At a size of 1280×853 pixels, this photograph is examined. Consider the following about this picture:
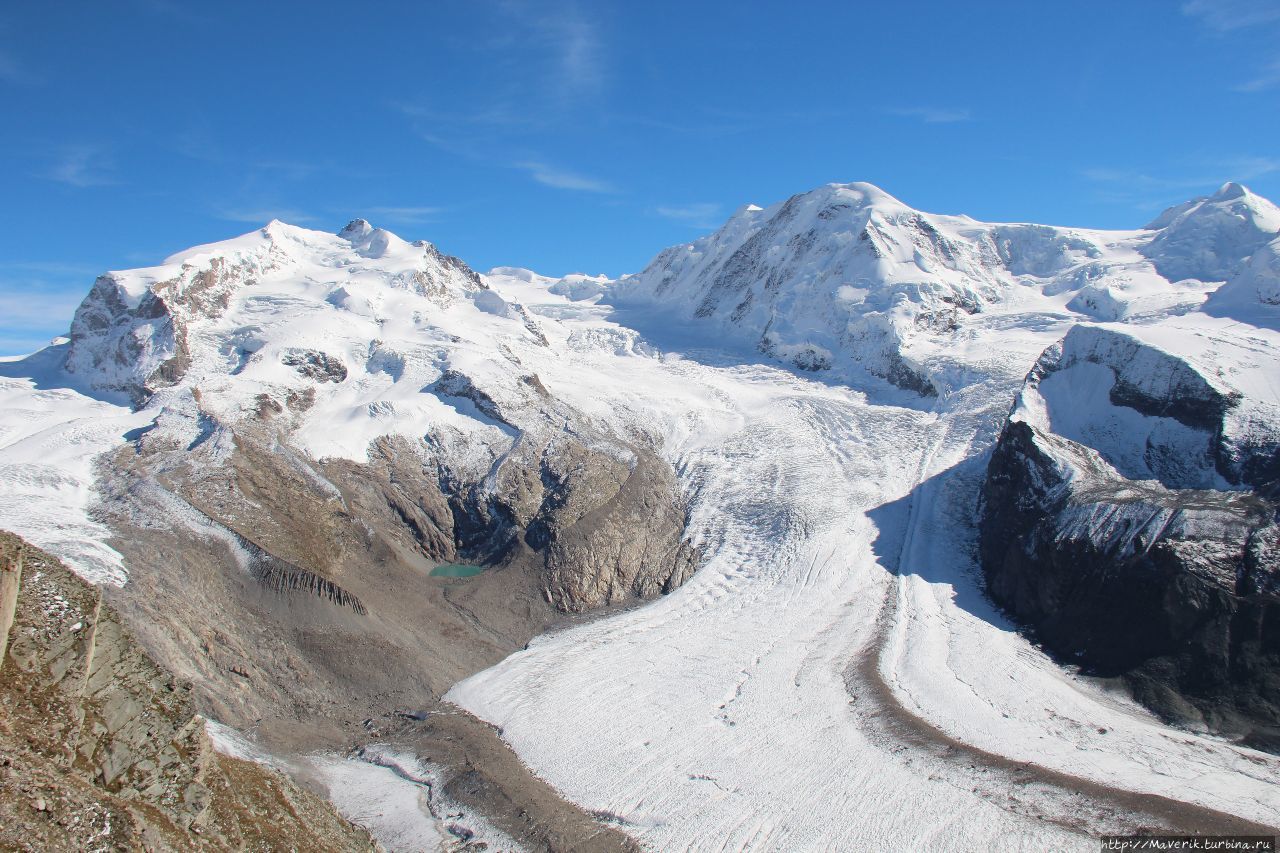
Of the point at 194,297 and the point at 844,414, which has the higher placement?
the point at 194,297

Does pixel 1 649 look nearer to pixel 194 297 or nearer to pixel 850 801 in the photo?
pixel 850 801

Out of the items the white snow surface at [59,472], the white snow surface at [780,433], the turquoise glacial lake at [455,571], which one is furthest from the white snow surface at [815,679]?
the white snow surface at [59,472]

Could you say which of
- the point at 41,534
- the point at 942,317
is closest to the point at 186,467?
the point at 41,534

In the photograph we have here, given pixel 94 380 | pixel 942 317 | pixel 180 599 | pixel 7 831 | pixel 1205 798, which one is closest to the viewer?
pixel 7 831

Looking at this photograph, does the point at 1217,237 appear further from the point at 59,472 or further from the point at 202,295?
the point at 59,472

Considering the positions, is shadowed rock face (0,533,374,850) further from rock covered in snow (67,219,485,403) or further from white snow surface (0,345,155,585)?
rock covered in snow (67,219,485,403)

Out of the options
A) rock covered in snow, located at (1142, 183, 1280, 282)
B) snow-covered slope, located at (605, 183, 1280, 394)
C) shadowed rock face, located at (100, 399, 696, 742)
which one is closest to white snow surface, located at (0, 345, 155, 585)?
shadowed rock face, located at (100, 399, 696, 742)
